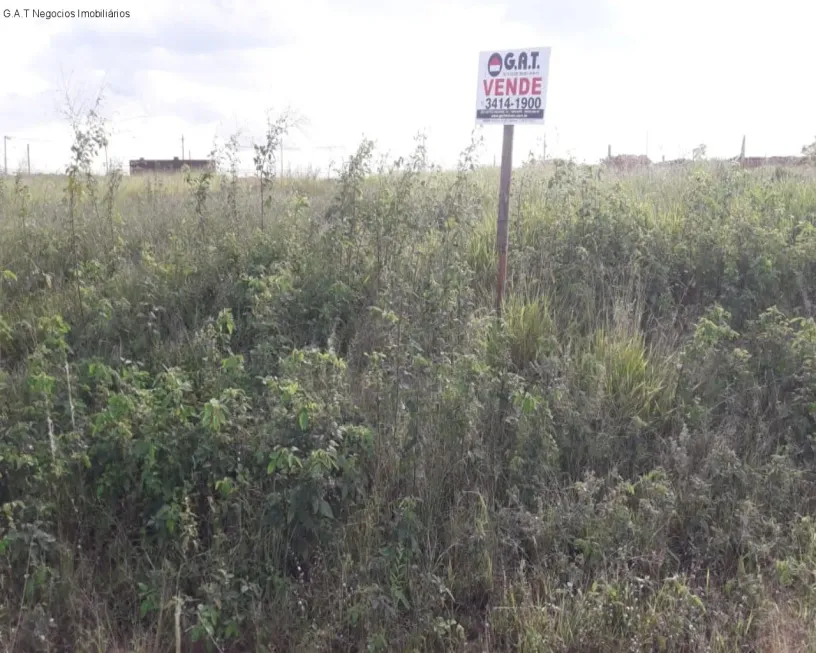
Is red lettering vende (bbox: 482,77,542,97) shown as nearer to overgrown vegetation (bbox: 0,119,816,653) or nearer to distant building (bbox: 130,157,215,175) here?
overgrown vegetation (bbox: 0,119,816,653)

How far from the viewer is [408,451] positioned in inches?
145

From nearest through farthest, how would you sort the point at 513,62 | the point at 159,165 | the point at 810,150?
the point at 513,62 → the point at 810,150 → the point at 159,165

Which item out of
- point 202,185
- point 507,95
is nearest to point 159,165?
point 202,185

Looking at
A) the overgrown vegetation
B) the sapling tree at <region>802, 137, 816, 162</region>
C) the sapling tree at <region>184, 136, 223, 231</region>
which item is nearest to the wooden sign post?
the overgrown vegetation

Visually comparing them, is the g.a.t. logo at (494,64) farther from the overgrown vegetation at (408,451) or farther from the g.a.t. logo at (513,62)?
the overgrown vegetation at (408,451)

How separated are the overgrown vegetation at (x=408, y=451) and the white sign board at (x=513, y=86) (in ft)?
3.15

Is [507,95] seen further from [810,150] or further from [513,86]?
[810,150]

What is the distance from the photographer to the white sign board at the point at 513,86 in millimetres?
4590

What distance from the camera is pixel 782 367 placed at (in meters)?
4.40

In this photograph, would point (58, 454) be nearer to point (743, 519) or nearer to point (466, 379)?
point (466, 379)

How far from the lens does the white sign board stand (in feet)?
15.1

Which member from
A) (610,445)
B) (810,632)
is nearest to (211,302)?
(610,445)

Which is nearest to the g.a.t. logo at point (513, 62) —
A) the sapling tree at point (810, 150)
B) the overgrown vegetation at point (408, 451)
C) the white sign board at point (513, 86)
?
the white sign board at point (513, 86)

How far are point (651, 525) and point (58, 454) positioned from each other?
9.65 ft
